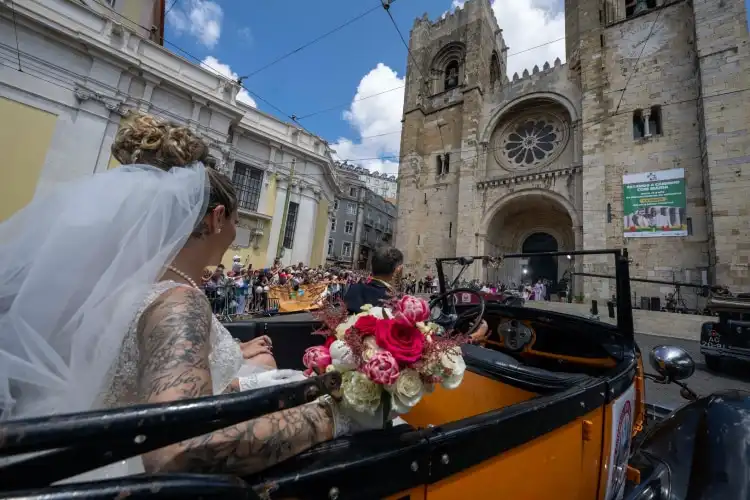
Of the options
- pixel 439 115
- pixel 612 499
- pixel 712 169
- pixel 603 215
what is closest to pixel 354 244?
pixel 439 115

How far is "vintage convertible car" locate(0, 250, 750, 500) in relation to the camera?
0.46 meters

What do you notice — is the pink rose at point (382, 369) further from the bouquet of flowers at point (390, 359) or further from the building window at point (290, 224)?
the building window at point (290, 224)

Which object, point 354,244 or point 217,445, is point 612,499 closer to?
point 217,445

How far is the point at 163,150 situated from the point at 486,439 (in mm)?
1520

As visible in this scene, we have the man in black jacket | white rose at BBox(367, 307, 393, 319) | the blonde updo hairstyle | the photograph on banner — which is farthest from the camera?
the photograph on banner

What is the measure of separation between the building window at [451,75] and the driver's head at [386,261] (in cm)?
2182

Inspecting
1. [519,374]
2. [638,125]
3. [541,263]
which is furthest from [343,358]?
[541,263]

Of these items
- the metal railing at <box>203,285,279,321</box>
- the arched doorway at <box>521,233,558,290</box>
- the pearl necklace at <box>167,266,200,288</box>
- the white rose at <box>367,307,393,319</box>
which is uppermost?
the arched doorway at <box>521,233,558,290</box>

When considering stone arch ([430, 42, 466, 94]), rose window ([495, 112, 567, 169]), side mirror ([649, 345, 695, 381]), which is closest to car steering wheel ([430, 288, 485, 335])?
side mirror ([649, 345, 695, 381])

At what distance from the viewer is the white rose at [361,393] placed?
79 cm

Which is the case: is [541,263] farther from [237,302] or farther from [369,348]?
[369,348]

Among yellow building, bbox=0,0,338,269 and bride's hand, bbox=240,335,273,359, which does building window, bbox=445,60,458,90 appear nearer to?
yellow building, bbox=0,0,338,269

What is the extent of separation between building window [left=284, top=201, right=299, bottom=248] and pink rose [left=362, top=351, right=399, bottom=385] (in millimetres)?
17161

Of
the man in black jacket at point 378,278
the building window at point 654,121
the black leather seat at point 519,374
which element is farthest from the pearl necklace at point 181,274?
the building window at point 654,121
